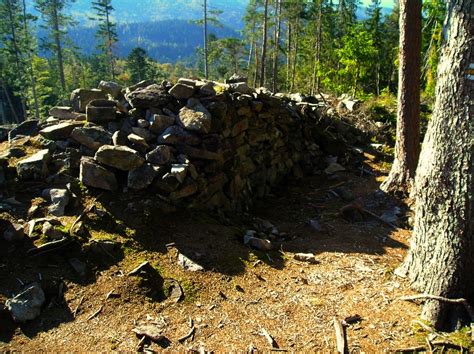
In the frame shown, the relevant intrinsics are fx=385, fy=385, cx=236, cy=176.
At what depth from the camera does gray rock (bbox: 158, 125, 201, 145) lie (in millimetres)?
6367

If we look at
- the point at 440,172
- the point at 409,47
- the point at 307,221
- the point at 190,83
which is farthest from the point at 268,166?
the point at 440,172

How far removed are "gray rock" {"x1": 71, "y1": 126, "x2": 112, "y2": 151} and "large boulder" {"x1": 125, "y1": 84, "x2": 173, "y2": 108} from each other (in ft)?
2.84

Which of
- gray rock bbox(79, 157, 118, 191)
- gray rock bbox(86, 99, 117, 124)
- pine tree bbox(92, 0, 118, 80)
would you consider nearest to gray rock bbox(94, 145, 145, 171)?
gray rock bbox(79, 157, 118, 191)

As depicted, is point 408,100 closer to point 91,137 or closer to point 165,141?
point 165,141

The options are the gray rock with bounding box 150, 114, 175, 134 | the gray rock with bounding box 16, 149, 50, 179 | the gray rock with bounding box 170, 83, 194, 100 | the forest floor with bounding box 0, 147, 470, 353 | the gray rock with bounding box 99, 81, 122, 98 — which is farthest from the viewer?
the gray rock with bounding box 99, 81, 122, 98

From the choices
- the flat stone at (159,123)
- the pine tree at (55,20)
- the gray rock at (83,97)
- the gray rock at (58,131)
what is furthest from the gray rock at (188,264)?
the pine tree at (55,20)

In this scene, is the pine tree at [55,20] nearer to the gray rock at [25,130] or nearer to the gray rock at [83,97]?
the gray rock at [83,97]

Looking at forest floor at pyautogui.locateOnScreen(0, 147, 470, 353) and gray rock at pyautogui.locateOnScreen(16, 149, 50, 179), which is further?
gray rock at pyautogui.locateOnScreen(16, 149, 50, 179)

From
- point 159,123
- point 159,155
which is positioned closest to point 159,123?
point 159,123

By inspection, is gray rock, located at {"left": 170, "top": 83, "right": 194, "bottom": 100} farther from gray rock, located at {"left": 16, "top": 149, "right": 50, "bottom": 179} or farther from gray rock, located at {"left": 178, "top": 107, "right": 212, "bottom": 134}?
gray rock, located at {"left": 16, "top": 149, "right": 50, "bottom": 179}

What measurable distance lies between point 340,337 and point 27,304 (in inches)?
128

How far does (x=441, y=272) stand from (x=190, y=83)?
5155mm

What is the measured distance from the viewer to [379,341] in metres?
3.88

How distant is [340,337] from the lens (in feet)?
12.9
